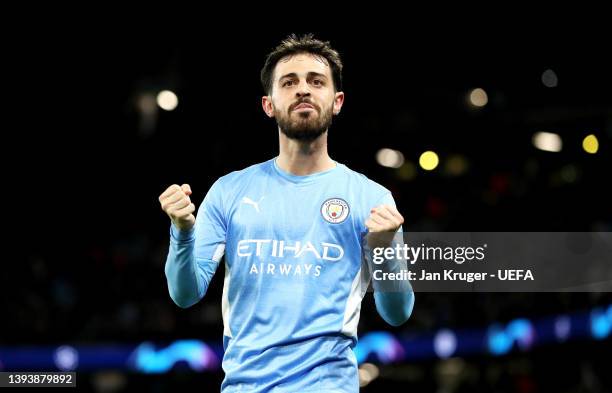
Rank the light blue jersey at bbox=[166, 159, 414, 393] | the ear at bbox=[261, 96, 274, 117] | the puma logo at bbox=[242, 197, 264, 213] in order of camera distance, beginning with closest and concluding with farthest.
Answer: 1. the light blue jersey at bbox=[166, 159, 414, 393]
2. the puma logo at bbox=[242, 197, 264, 213]
3. the ear at bbox=[261, 96, 274, 117]

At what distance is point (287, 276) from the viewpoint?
3.89m

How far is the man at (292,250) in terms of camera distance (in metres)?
3.78

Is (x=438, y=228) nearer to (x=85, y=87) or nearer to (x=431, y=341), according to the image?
(x=431, y=341)

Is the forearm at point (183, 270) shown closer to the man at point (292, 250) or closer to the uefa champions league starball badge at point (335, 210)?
the man at point (292, 250)

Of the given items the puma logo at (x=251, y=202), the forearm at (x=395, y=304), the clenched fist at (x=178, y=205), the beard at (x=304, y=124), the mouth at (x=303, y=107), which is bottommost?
the forearm at (x=395, y=304)

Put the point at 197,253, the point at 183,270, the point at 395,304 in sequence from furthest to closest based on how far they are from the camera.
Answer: the point at 197,253, the point at 395,304, the point at 183,270

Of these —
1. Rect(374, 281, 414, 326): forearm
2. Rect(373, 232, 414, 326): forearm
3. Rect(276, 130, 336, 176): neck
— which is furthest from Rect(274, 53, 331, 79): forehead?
Rect(374, 281, 414, 326): forearm

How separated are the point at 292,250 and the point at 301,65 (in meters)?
0.93

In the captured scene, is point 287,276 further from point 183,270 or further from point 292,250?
point 183,270

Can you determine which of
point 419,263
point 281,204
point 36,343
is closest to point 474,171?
point 36,343

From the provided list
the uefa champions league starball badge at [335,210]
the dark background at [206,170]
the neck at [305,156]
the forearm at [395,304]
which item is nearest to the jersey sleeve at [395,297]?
the forearm at [395,304]

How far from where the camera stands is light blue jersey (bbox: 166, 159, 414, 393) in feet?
12.5

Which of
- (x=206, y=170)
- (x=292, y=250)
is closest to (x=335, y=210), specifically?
(x=292, y=250)

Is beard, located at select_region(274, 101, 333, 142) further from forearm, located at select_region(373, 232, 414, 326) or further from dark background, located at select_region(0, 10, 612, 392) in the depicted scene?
dark background, located at select_region(0, 10, 612, 392)
